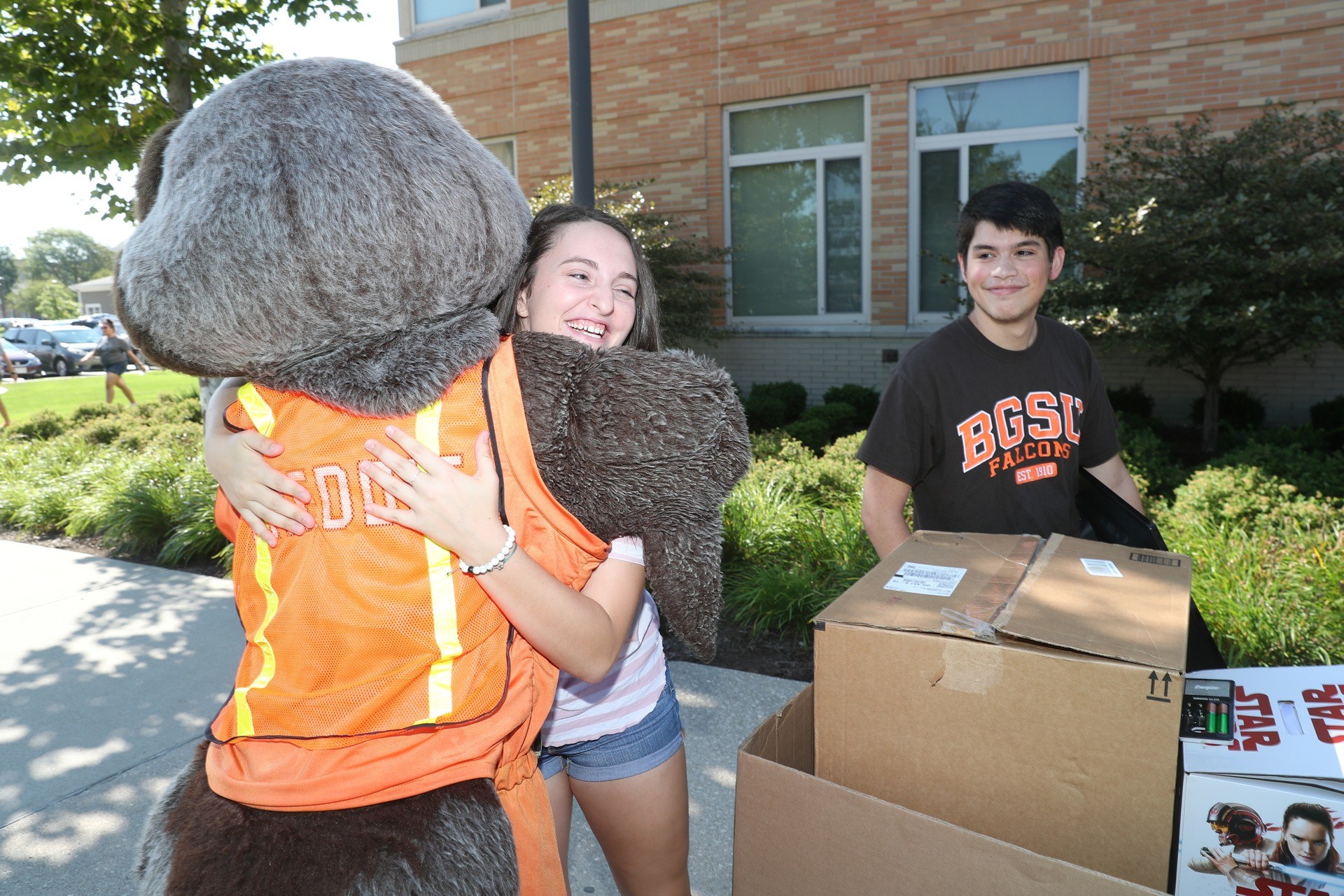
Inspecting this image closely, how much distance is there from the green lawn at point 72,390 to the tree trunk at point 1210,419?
52.4ft

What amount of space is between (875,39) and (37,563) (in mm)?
9093

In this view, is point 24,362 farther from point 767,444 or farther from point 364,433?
point 364,433

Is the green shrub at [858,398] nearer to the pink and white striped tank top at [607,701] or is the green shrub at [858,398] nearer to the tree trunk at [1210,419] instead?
the tree trunk at [1210,419]

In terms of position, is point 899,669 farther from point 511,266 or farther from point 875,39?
point 875,39

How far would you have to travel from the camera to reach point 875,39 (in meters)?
9.59

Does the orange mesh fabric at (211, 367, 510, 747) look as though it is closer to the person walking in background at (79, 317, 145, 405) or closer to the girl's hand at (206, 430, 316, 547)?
the girl's hand at (206, 430, 316, 547)

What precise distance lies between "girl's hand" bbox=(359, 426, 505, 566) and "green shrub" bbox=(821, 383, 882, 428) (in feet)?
27.0

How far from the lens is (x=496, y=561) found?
1151mm

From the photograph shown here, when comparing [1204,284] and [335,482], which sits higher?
[1204,284]

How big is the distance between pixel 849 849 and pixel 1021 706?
316mm

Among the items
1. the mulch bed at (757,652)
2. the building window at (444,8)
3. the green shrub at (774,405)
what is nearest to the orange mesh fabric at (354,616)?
the mulch bed at (757,652)

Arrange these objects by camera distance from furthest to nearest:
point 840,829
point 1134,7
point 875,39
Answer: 1. point 875,39
2. point 1134,7
3. point 840,829

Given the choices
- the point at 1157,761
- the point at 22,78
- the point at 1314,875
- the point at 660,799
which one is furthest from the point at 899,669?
the point at 22,78

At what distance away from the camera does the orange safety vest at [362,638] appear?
3.61 feet
